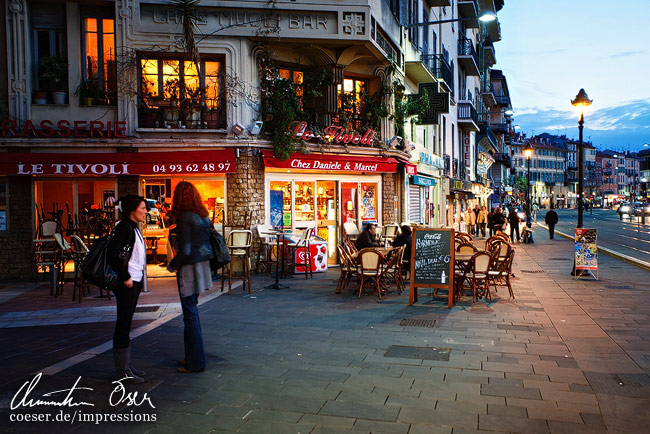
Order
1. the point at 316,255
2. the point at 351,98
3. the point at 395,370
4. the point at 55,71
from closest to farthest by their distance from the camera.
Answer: the point at 395,370
the point at 55,71
the point at 316,255
the point at 351,98

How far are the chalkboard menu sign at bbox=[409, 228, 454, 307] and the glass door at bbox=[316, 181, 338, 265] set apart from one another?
6.59 metres

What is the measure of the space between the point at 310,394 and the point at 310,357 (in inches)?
49.4

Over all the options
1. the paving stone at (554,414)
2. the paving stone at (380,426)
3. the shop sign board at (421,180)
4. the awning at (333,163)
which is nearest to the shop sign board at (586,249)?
the awning at (333,163)

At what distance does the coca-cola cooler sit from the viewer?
14289mm

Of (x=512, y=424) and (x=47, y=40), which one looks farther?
(x=47, y=40)

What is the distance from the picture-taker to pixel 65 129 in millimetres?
13336

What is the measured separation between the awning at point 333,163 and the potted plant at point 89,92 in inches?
176

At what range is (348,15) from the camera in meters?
14.7

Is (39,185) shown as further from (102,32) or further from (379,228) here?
(379,228)

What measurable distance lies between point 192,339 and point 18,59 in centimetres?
1118

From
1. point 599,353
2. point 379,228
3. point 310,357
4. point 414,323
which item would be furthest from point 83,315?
point 379,228

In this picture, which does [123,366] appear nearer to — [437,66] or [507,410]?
[507,410]

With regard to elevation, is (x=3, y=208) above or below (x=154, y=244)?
above

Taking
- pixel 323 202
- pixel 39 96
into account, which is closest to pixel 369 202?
pixel 323 202
